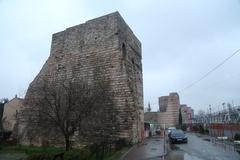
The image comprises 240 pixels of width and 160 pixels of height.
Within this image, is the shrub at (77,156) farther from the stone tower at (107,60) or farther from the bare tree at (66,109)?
the stone tower at (107,60)

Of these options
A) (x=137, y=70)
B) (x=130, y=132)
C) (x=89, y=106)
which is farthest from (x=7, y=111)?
(x=89, y=106)

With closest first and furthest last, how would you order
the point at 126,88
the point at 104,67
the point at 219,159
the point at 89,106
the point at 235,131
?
the point at 89,106
the point at 219,159
the point at 126,88
the point at 104,67
the point at 235,131

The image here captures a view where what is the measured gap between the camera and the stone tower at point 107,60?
1644 centimetres

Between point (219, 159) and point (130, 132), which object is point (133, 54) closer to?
point (130, 132)

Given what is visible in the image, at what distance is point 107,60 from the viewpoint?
1784cm

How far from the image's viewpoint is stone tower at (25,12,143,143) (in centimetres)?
1644

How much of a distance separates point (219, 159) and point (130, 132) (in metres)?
5.70

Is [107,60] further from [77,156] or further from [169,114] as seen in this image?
[169,114]

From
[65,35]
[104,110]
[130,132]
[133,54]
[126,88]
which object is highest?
[65,35]

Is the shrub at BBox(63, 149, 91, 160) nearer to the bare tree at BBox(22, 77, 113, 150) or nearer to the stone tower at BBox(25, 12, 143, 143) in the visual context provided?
the bare tree at BBox(22, 77, 113, 150)

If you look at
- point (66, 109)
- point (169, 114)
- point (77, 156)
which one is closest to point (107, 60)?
point (66, 109)

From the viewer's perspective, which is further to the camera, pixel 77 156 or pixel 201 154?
pixel 201 154

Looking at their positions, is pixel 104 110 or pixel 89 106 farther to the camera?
pixel 104 110

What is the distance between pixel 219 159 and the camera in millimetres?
12195
